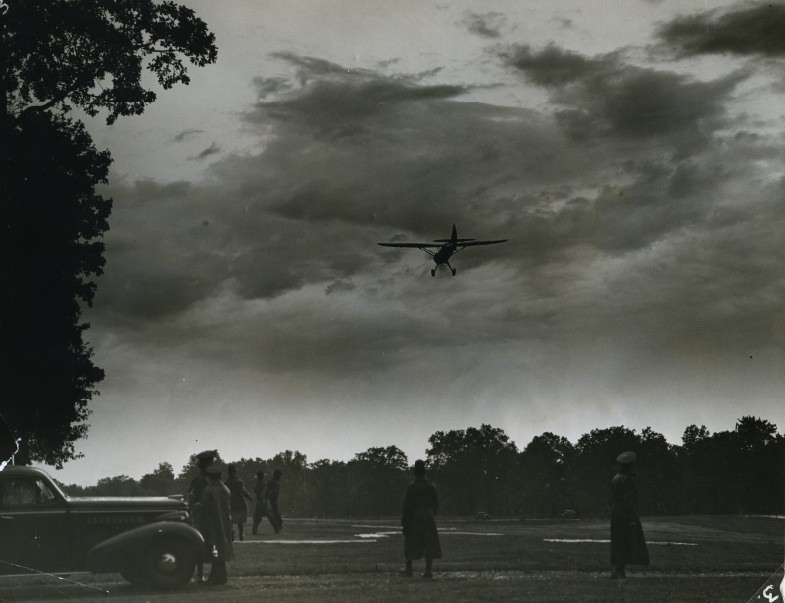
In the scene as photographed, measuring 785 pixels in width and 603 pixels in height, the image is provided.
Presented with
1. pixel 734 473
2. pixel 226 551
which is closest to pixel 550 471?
pixel 734 473

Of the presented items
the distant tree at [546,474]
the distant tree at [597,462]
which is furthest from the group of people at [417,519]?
the distant tree at [546,474]

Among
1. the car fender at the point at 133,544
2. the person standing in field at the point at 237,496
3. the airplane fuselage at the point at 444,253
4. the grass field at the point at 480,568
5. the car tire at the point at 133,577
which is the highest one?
the airplane fuselage at the point at 444,253

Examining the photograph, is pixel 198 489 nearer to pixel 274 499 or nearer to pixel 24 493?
pixel 24 493

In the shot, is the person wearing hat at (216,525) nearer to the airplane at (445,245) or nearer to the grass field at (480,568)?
the grass field at (480,568)

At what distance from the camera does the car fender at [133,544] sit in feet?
35.0

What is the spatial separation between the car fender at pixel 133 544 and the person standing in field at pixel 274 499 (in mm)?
3350

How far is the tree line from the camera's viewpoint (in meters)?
13.6

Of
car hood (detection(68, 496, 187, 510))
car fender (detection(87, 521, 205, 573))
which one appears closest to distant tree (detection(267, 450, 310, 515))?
car hood (detection(68, 496, 187, 510))

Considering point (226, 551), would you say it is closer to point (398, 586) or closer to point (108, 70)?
point (398, 586)

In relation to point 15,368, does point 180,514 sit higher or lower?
lower

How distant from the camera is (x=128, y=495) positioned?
38.5 ft

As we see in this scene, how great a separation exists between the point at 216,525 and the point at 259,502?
3.67 meters

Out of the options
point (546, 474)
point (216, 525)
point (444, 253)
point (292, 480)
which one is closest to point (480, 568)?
point (292, 480)

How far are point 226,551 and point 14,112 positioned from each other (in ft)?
20.2
